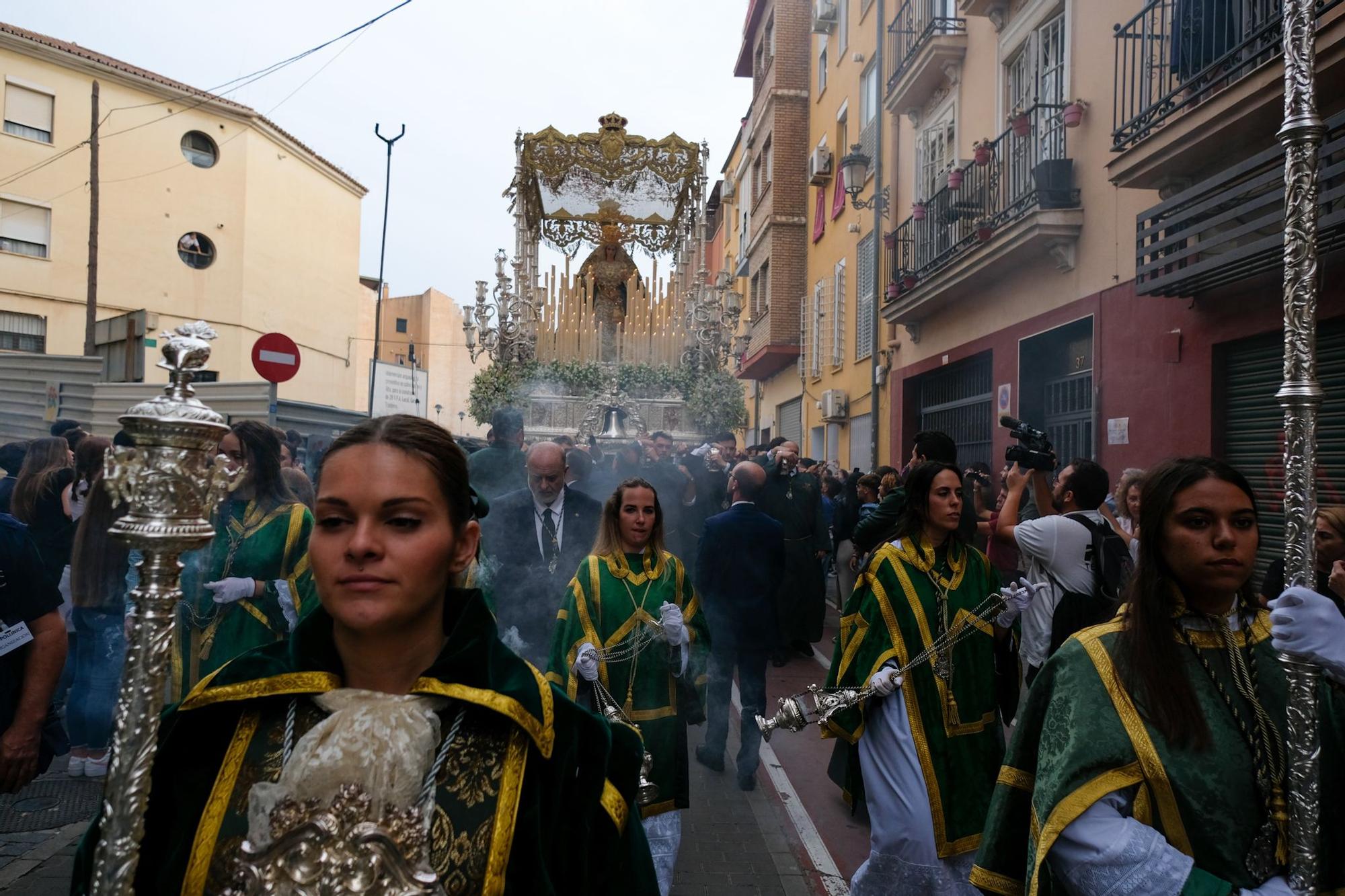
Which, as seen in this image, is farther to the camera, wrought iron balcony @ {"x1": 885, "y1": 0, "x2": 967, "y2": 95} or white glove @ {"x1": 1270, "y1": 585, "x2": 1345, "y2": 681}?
wrought iron balcony @ {"x1": 885, "y1": 0, "x2": 967, "y2": 95}

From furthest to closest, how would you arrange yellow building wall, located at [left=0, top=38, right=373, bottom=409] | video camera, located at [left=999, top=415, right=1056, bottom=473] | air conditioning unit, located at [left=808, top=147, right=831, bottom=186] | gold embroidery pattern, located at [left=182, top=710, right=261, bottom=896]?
yellow building wall, located at [left=0, top=38, right=373, bottom=409], air conditioning unit, located at [left=808, top=147, right=831, bottom=186], video camera, located at [left=999, top=415, right=1056, bottom=473], gold embroidery pattern, located at [left=182, top=710, right=261, bottom=896]

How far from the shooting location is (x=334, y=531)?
1692mm

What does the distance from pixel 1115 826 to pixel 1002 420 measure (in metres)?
3.61

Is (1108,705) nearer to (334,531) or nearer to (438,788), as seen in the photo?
(438,788)

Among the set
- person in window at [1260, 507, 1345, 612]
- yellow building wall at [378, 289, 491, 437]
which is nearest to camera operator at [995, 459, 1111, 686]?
person in window at [1260, 507, 1345, 612]

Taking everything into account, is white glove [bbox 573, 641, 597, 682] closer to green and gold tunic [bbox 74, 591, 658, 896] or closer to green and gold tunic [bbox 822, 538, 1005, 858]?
green and gold tunic [bbox 822, 538, 1005, 858]

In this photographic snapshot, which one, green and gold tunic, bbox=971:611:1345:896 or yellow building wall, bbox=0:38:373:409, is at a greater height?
yellow building wall, bbox=0:38:373:409

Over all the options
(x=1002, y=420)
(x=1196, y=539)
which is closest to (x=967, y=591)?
(x=1002, y=420)

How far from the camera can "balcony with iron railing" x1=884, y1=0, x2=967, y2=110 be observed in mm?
13812

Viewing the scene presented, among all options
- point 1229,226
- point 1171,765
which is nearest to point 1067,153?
point 1229,226

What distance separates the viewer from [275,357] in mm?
10320

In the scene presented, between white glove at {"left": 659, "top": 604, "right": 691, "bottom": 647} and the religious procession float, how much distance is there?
11.8 m

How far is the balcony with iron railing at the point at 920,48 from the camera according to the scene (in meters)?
13.8


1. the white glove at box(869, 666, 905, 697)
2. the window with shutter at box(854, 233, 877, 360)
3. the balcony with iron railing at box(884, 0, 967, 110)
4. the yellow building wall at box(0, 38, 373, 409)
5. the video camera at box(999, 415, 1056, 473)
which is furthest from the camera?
the yellow building wall at box(0, 38, 373, 409)
